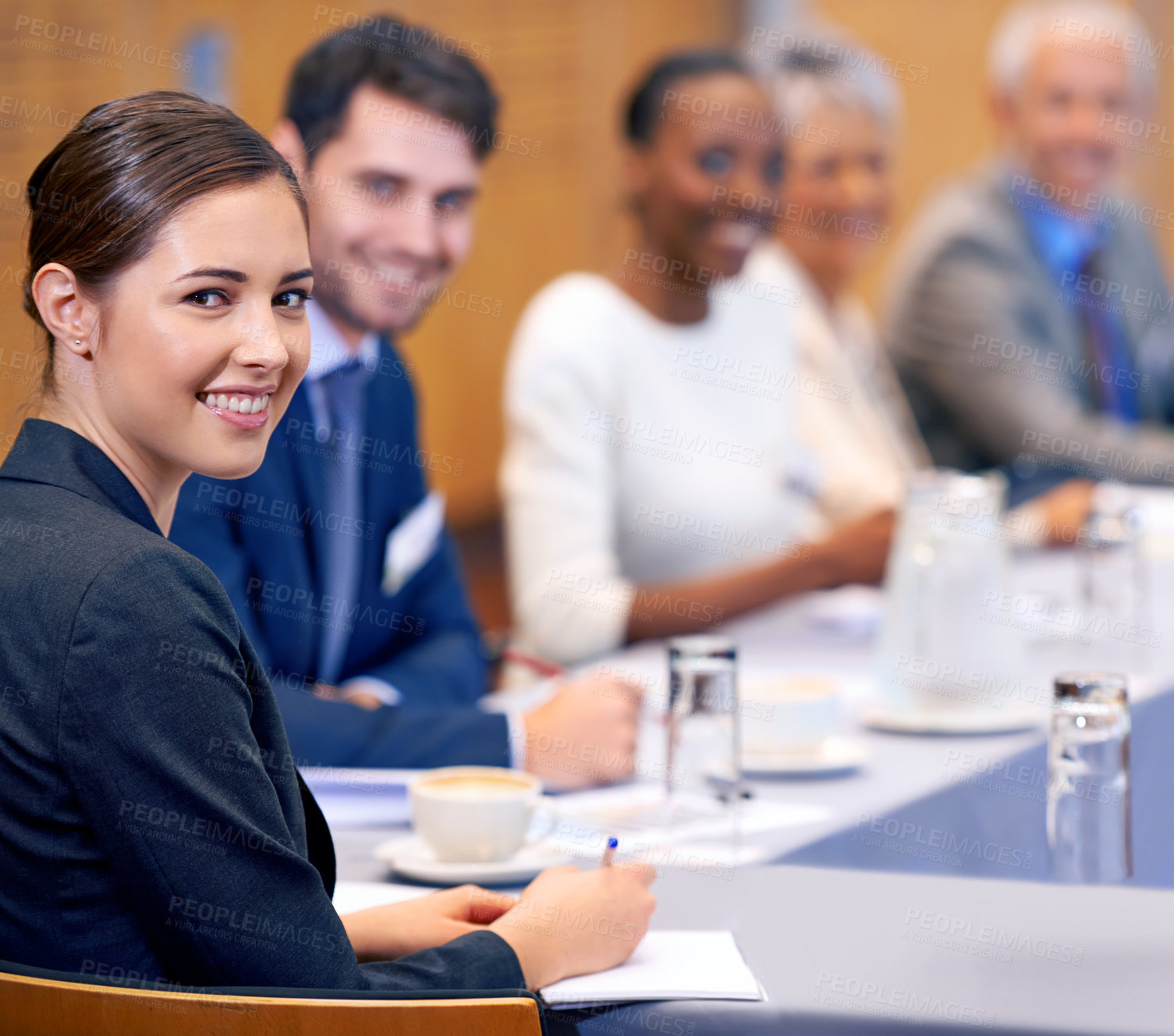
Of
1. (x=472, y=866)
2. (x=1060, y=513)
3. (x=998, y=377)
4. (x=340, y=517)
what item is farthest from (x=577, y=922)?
(x=998, y=377)

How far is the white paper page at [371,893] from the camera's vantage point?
Answer: 0.98m

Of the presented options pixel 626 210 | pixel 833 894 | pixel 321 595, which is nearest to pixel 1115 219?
pixel 626 210

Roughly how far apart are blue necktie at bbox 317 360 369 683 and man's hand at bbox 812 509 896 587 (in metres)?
0.67

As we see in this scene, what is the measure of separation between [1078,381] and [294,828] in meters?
2.62

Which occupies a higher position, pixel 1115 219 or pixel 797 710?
pixel 1115 219

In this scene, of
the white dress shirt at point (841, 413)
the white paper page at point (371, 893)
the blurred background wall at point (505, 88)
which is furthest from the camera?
the blurred background wall at point (505, 88)

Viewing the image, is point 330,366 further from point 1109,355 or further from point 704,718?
point 1109,355

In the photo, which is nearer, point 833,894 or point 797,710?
point 833,894

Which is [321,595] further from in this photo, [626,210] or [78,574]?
[626,210]

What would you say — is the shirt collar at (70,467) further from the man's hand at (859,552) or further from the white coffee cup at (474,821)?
the man's hand at (859,552)

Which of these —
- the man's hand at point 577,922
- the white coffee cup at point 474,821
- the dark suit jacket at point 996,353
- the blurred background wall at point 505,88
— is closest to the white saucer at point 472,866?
the white coffee cup at point 474,821

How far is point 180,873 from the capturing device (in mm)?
713

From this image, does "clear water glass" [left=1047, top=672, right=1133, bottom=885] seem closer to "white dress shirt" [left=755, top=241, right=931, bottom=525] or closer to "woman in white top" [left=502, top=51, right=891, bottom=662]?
"woman in white top" [left=502, top=51, right=891, bottom=662]

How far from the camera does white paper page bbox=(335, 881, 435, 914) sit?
38.6 inches
